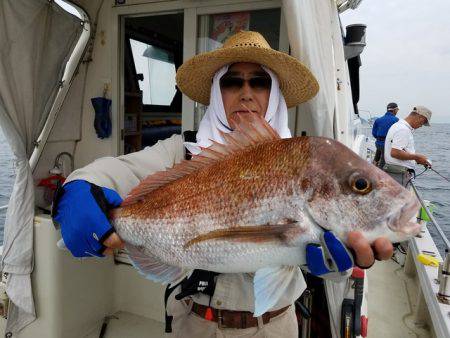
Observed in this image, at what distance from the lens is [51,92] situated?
3025 millimetres

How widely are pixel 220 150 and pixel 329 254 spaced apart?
52cm

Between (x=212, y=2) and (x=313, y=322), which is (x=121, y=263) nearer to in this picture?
(x=313, y=322)

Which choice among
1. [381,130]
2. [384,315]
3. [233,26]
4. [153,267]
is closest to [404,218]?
[153,267]

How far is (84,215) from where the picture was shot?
1.29 meters

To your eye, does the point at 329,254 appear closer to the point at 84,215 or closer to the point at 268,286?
the point at 268,286

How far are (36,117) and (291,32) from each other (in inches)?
87.1

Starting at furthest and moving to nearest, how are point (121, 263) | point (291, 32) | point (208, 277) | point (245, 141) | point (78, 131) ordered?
point (78, 131)
point (121, 263)
point (291, 32)
point (208, 277)
point (245, 141)

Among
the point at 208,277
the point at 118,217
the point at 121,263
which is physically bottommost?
the point at 121,263

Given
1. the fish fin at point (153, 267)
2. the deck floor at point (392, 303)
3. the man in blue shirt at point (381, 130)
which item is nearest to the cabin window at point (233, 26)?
the fish fin at point (153, 267)

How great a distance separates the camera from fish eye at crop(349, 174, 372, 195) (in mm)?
1080

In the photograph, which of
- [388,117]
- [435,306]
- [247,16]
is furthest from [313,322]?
[388,117]

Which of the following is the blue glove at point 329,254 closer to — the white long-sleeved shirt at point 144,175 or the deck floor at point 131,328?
the white long-sleeved shirt at point 144,175

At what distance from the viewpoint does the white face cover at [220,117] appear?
166cm

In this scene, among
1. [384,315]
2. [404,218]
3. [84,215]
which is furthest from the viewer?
[384,315]
